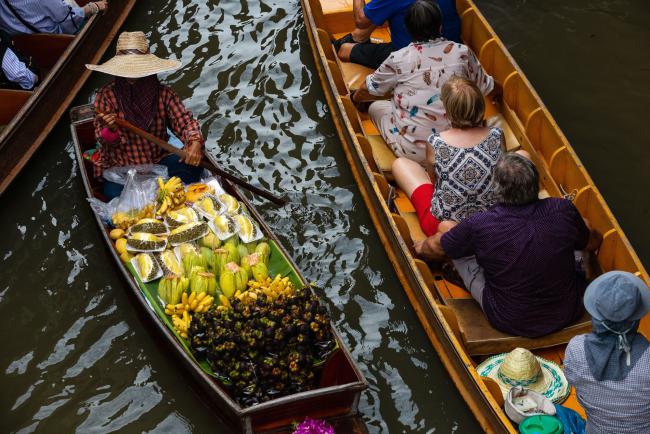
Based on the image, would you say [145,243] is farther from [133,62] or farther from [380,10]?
[380,10]

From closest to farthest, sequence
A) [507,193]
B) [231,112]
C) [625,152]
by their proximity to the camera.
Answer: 1. [507,193]
2. [625,152]
3. [231,112]

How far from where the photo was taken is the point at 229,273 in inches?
231

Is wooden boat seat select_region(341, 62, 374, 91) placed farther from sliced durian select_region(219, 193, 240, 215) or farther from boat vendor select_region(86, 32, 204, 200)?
sliced durian select_region(219, 193, 240, 215)

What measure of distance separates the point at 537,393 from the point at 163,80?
583 cm

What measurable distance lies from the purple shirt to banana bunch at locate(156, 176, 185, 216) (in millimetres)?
2268

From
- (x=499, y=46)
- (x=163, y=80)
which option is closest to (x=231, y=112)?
(x=163, y=80)

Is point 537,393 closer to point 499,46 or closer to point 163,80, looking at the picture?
point 499,46

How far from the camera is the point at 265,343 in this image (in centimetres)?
526

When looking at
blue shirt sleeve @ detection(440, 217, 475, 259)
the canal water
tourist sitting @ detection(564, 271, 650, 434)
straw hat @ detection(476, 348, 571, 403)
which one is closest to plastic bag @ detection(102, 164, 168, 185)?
the canal water

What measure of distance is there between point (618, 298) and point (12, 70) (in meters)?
6.27

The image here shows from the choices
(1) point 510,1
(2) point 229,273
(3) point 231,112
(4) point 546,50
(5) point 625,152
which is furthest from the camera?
(1) point 510,1

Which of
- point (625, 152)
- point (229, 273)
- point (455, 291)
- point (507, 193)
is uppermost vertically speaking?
point (507, 193)

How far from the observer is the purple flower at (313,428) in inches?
199

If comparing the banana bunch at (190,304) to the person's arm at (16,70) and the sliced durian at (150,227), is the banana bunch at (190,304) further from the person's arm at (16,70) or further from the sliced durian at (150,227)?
the person's arm at (16,70)
